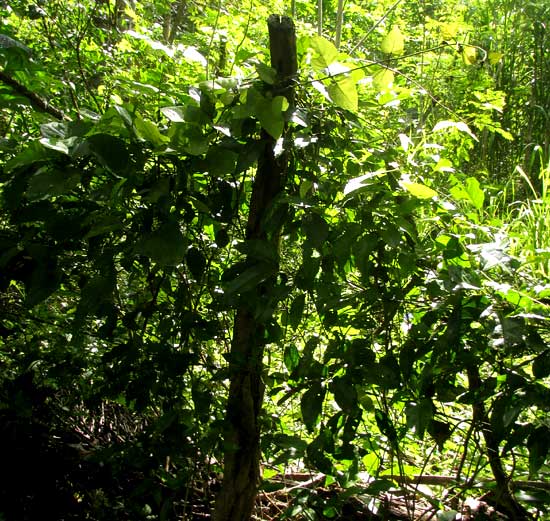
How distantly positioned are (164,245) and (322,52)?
0.42 m

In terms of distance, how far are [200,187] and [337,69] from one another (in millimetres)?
413

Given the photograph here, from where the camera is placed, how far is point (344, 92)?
3.18 feet

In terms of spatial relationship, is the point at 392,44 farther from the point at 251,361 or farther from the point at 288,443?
the point at 288,443

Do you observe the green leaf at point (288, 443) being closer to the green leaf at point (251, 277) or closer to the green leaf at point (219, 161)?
the green leaf at point (251, 277)

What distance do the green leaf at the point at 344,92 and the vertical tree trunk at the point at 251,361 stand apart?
0.14 meters

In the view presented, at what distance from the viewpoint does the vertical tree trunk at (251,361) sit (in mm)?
1116

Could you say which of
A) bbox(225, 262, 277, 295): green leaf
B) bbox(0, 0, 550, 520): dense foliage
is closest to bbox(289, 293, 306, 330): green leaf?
bbox(0, 0, 550, 520): dense foliage

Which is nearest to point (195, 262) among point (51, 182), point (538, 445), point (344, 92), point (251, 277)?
point (251, 277)

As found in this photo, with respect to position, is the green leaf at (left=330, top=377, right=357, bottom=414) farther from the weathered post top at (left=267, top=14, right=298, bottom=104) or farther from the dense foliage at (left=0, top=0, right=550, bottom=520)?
the weathered post top at (left=267, top=14, right=298, bottom=104)

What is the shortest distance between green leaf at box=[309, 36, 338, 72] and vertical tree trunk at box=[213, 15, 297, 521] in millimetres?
120

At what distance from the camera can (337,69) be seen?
3.13 feet

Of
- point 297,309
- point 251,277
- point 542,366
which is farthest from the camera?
point 297,309

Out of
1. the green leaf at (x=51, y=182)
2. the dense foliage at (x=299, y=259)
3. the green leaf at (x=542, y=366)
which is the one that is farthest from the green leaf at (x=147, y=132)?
the green leaf at (x=542, y=366)

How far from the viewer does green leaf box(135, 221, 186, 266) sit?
0.92m
